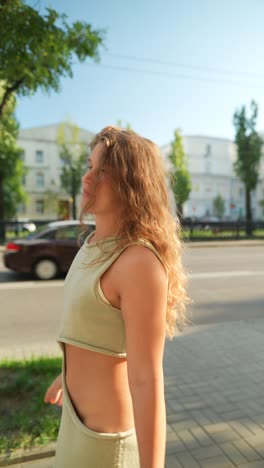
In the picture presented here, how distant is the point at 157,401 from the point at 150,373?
0.08 meters

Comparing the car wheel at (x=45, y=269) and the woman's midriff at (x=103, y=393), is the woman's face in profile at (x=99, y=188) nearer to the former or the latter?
the woman's midriff at (x=103, y=393)

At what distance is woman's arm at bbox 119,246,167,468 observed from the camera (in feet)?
3.15

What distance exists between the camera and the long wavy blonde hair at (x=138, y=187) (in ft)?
3.75

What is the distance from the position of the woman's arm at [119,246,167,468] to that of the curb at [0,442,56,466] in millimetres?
2035

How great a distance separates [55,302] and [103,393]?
6602 millimetres

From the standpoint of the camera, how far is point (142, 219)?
116 cm

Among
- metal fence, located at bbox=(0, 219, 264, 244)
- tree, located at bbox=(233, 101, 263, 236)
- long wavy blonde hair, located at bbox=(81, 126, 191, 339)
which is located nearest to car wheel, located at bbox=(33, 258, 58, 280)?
long wavy blonde hair, located at bbox=(81, 126, 191, 339)

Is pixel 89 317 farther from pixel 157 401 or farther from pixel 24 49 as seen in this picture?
pixel 24 49

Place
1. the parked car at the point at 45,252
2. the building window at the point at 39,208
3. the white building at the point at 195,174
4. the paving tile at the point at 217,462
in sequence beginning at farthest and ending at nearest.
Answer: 1. the white building at the point at 195,174
2. the building window at the point at 39,208
3. the parked car at the point at 45,252
4. the paving tile at the point at 217,462

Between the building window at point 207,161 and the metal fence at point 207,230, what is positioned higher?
the building window at point 207,161

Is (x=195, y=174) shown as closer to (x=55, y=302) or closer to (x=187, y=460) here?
(x=55, y=302)

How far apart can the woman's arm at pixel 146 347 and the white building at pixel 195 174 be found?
5008cm

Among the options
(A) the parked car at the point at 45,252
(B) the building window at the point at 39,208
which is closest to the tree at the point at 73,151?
(B) the building window at the point at 39,208

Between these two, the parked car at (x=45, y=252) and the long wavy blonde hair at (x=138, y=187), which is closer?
the long wavy blonde hair at (x=138, y=187)
